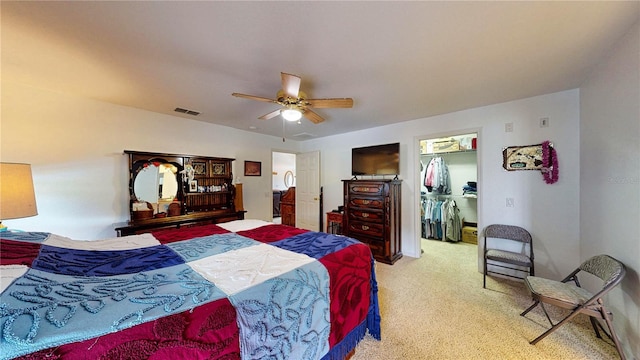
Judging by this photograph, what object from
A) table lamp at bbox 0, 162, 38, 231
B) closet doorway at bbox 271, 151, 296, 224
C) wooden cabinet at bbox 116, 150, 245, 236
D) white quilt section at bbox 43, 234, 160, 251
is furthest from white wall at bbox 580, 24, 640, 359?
closet doorway at bbox 271, 151, 296, 224

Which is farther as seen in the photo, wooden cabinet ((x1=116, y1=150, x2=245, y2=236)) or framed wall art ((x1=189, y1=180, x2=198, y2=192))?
framed wall art ((x1=189, y1=180, x2=198, y2=192))

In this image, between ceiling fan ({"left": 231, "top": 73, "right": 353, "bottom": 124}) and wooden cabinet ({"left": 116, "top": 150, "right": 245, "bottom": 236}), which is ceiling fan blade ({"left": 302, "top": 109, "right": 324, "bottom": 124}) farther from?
wooden cabinet ({"left": 116, "top": 150, "right": 245, "bottom": 236})

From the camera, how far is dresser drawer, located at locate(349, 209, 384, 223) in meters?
3.47

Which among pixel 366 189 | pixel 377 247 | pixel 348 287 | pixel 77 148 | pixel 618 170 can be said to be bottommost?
pixel 377 247

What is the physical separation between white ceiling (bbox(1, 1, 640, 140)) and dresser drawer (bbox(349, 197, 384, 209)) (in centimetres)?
159

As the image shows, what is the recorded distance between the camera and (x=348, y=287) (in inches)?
59.2

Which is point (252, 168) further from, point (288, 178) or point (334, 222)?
point (288, 178)

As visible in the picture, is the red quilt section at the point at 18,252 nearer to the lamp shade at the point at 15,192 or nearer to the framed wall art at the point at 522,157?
the lamp shade at the point at 15,192

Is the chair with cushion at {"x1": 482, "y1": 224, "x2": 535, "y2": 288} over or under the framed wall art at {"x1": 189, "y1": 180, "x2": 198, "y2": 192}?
under

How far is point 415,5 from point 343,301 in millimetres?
1924

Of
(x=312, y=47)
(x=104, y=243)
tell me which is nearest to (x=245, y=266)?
(x=104, y=243)

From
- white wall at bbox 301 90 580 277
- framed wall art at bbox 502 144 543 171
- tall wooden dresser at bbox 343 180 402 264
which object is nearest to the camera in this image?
white wall at bbox 301 90 580 277

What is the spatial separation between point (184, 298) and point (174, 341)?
0.17m

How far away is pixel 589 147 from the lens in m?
2.21
